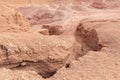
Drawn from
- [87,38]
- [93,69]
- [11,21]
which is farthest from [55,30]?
[93,69]

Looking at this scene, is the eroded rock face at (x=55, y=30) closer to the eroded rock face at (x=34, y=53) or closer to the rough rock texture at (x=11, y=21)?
the rough rock texture at (x=11, y=21)

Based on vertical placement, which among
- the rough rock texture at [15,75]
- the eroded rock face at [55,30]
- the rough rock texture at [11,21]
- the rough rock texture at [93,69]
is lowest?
the eroded rock face at [55,30]

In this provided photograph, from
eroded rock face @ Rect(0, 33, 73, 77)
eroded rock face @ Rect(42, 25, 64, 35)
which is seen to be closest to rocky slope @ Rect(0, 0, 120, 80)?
eroded rock face @ Rect(0, 33, 73, 77)

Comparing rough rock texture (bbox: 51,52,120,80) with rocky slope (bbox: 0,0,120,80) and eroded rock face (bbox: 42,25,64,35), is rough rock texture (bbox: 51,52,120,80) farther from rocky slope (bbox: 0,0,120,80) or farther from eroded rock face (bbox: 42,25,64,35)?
eroded rock face (bbox: 42,25,64,35)

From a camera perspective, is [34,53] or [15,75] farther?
[34,53]

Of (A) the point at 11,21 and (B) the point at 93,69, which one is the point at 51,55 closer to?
(B) the point at 93,69

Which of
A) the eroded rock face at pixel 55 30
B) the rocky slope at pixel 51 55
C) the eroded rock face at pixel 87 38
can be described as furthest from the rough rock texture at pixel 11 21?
the eroded rock face at pixel 55 30

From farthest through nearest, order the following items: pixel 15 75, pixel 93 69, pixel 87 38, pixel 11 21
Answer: pixel 87 38 → pixel 11 21 → pixel 93 69 → pixel 15 75

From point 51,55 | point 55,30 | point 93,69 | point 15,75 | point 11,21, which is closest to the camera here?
point 15,75

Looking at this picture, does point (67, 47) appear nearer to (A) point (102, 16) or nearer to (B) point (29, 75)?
(B) point (29, 75)

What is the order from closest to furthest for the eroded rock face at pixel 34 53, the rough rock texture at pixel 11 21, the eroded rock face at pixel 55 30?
the eroded rock face at pixel 34 53, the rough rock texture at pixel 11 21, the eroded rock face at pixel 55 30

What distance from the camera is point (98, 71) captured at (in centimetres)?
227

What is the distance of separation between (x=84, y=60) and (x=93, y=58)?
0.10 m

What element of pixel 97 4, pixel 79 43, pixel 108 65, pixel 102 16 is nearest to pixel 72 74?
pixel 108 65
